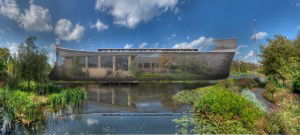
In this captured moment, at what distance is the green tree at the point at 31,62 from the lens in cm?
1157

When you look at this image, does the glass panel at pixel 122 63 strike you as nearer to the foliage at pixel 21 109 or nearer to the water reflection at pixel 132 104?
the water reflection at pixel 132 104

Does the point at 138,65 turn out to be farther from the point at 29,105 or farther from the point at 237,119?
the point at 237,119

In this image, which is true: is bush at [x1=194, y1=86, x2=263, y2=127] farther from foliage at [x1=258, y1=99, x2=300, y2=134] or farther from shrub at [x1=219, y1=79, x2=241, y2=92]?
shrub at [x1=219, y1=79, x2=241, y2=92]

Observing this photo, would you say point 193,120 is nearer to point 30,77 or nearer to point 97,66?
point 30,77

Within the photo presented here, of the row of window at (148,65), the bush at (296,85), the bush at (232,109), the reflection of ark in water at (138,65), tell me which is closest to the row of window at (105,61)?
the reflection of ark in water at (138,65)

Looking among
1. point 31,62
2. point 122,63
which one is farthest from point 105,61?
point 31,62

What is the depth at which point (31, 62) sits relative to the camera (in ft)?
38.2

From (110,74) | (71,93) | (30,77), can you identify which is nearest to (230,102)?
(71,93)

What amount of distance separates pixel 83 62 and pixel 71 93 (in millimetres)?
15606

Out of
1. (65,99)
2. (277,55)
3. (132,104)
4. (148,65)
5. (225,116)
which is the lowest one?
(132,104)

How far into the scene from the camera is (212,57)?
80.9 ft

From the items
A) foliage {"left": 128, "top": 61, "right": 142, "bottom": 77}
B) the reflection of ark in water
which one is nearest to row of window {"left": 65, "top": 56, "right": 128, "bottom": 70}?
the reflection of ark in water

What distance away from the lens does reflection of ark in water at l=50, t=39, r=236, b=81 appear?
2498 cm

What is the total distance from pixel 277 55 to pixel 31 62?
15.5m
